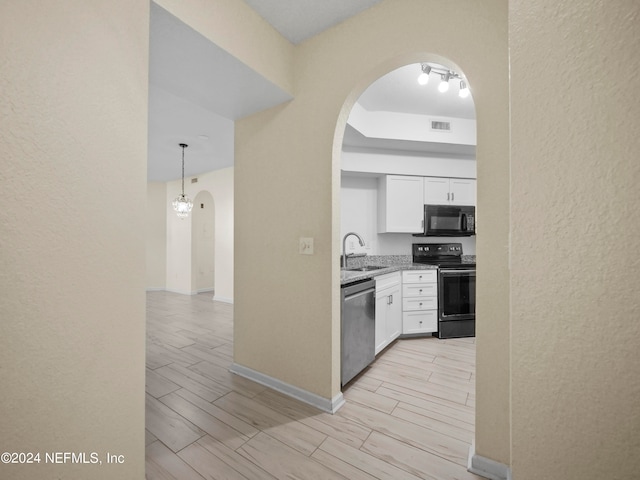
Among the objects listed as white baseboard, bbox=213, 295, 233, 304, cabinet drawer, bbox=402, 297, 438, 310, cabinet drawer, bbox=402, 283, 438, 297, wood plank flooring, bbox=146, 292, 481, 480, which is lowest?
white baseboard, bbox=213, 295, 233, 304

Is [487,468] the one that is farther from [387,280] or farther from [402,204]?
[402,204]

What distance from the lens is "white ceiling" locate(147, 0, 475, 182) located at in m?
1.48

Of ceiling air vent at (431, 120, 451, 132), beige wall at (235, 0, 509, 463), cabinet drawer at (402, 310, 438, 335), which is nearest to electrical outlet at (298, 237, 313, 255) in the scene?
beige wall at (235, 0, 509, 463)

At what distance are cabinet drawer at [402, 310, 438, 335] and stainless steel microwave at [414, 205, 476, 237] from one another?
117 cm

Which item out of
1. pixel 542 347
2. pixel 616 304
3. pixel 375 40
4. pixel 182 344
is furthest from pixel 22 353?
pixel 182 344

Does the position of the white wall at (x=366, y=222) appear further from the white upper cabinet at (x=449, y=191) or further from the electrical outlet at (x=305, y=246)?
the electrical outlet at (x=305, y=246)

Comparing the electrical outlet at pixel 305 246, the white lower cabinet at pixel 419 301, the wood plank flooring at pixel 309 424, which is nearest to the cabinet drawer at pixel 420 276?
the white lower cabinet at pixel 419 301

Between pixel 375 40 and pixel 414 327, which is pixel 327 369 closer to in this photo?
pixel 414 327

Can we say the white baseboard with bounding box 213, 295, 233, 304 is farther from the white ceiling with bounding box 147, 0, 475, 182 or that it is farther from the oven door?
the oven door

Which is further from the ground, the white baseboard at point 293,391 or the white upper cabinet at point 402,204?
the white upper cabinet at point 402,204

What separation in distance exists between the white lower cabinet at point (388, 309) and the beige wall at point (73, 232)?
2.12 meters

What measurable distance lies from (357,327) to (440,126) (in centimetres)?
282

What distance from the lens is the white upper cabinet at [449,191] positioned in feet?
12.4

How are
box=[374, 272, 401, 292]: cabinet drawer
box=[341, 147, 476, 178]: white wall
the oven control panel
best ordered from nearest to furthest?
box=[374, 272, 401, 292]: cabinet drawer
box=[341, 147, 476, 178]: white wall
the oven control panel
